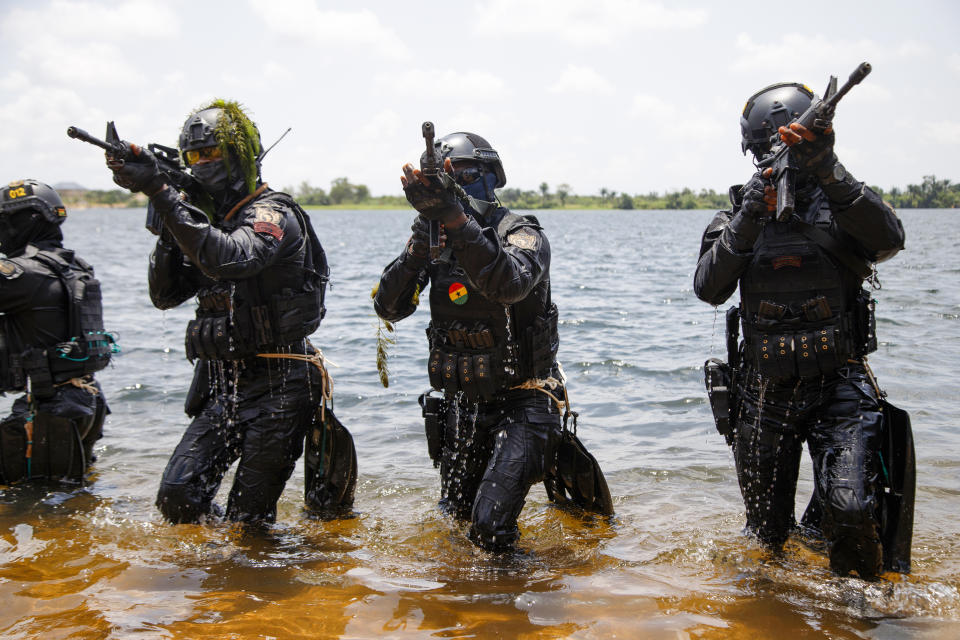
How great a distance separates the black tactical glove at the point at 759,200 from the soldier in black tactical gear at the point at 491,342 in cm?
106

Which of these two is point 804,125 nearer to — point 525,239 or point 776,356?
point 776,356

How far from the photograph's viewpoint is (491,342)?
182 inches

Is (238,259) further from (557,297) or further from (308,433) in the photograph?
(557,297)

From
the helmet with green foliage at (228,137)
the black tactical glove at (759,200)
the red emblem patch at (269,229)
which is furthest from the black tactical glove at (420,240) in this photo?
the black tactical glove at (759,200)

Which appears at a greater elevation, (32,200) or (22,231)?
(32,200)

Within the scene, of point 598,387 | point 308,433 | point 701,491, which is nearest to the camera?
point 308,433

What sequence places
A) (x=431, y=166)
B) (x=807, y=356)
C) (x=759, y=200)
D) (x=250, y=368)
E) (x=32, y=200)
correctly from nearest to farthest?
(x=431, y=166), (x=759, y=200), (x=807, y=356), (x=250, y=368), (x=32, y=200)

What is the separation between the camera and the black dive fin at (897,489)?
4.11 meters

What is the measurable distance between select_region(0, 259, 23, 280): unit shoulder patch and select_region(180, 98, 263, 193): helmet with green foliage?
1769 millimetres

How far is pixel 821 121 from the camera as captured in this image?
12.1 feet

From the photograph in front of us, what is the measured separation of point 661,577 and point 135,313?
15943 mm

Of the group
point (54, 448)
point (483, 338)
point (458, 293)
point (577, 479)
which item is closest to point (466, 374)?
point (483, 338)

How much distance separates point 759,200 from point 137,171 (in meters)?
3.17

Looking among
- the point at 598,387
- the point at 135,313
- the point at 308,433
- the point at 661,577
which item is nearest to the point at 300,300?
the point at 308,433
